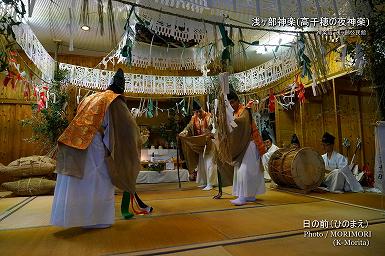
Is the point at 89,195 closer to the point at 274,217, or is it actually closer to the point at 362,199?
the point at 274,217

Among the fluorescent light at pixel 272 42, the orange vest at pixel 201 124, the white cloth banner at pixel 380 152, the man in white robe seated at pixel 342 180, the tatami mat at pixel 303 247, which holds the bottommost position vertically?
the tatami mat at pixel 303 247

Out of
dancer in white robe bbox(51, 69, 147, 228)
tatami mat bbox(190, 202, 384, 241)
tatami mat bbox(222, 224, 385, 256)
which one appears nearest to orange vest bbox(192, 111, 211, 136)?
tatami mat bbox(190, 202, 384, 241)

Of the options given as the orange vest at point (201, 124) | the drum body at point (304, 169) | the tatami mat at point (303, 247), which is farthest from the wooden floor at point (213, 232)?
the orange vest at point (201, 124)

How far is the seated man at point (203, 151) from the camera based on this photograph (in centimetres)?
536

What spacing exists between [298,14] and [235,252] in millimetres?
2136

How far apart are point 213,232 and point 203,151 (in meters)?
3.33

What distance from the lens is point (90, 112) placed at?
266 centimetres

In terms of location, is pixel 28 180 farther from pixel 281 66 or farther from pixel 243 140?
pixel 281 66

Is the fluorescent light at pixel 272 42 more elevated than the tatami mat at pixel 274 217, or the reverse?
the fluorescent light at pixel 272 42

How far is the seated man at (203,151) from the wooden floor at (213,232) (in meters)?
1.79

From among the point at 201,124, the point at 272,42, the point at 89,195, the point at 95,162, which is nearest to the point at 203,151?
the point at 201,124

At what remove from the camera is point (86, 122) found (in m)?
2.62

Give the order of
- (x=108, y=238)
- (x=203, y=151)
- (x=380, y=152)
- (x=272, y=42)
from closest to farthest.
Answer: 1. (x=380, y=152)
2. (x=108, y=238)
3. (x=203, y=151)
4. (x=272, y=42)

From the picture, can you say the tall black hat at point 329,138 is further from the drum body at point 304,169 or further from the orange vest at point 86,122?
the orange vest at point 86,122
